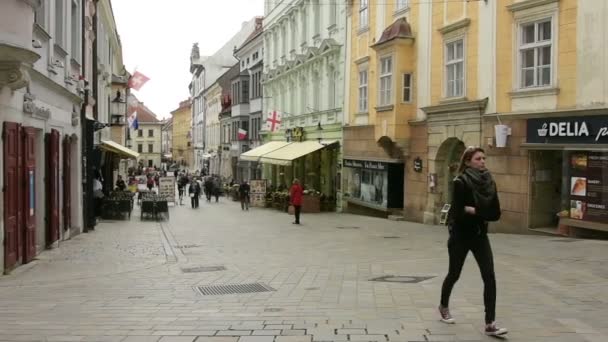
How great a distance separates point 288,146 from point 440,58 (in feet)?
50.9

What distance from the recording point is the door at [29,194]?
11.5 m

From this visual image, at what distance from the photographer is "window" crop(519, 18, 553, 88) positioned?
16.5 m

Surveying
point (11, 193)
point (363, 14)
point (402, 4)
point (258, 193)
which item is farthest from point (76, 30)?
point (258, 193)

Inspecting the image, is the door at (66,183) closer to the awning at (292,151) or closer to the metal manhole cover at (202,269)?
the metal manhole cover at (202,269)

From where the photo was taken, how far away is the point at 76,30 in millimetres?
17766

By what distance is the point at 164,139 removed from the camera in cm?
15200

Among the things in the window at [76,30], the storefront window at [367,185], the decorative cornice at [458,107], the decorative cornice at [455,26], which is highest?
the decorative cornice at [455,26]

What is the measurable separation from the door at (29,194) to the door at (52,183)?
137 cm

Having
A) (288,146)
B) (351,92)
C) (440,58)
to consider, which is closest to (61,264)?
(440,58)

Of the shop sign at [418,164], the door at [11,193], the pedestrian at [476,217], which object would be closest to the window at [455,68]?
the shop sign at [418,164]

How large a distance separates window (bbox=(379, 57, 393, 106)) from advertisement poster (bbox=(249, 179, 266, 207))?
1209cm

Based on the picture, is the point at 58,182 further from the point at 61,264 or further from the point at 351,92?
the point at 351,92

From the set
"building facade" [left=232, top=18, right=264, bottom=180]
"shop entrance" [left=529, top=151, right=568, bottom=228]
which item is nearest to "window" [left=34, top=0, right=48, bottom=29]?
"shop entrance" [left=529, top=151, right=568, bottom=228]

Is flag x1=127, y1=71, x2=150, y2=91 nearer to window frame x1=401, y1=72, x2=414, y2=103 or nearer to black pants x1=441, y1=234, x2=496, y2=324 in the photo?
window frame x1=401, y1=72, x2=414, y2=103
